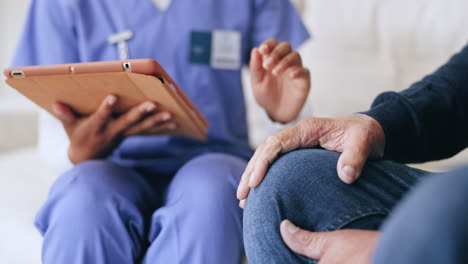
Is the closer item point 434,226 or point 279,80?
point 434,226

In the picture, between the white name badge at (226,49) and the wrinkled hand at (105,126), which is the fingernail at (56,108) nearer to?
the wrinkled hand at (105,126)

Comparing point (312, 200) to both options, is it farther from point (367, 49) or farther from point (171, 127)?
point (367, 49)

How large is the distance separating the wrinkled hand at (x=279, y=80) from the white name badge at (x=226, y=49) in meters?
0.16

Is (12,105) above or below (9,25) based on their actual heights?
below

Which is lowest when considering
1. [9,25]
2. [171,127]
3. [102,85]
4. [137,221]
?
[137,221]

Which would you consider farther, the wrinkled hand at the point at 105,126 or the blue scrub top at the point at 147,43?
the blue scrub top at the point at 147,43

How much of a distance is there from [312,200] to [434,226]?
20 cm

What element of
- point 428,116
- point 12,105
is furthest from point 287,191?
point 12,105

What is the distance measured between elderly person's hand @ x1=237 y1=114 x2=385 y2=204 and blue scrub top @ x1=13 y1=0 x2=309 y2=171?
0.34 meters

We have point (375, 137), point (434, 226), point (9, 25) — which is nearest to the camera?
point (434, 226)

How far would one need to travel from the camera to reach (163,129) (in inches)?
28.7

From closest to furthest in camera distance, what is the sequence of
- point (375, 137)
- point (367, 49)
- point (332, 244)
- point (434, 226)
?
1. point (434, 226)
2. point (332, 244)
3. point (375, 137)
4. point (367, 49)

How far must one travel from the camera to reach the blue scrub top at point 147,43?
85 centimetres

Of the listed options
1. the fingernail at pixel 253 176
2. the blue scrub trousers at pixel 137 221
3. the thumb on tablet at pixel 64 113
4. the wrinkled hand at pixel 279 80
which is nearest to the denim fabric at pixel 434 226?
the fingernail at pixel 253 176
